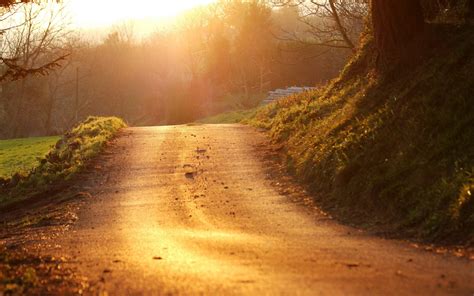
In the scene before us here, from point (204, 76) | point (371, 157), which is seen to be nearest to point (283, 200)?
point (371, 157)

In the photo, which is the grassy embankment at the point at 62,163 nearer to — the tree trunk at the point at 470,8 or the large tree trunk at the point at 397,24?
the large tree trunk at the point at 397,24

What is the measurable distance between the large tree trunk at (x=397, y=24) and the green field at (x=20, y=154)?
62.8ft

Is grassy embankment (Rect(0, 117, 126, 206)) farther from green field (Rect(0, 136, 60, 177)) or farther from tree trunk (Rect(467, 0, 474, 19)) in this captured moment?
tree trunk (Rect(467, 0, 474, 19))

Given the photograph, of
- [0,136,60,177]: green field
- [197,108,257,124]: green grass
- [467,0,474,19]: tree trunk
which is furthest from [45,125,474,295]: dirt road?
[0,136,60,177]: green field

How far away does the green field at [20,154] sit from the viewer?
3352cm

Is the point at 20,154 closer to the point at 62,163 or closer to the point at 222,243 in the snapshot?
the point at 62,163

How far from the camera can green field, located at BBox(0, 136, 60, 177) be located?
33522 mm

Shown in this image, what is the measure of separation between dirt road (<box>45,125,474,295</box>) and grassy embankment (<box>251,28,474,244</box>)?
2.28 ft

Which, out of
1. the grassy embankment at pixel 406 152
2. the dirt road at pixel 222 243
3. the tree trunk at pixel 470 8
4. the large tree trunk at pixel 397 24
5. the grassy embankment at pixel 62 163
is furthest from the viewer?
the grassy embankment at pixel 62 163

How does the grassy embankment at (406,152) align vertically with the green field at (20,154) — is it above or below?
above

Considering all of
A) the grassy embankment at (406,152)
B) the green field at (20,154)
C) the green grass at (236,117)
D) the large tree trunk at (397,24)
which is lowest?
the green field at (20,154)

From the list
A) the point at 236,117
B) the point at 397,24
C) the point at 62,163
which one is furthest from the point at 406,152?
the point at 236,117

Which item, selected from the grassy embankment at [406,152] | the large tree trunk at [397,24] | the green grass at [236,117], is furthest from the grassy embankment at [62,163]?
the green grass at [236,117]

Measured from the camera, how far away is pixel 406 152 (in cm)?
1209
